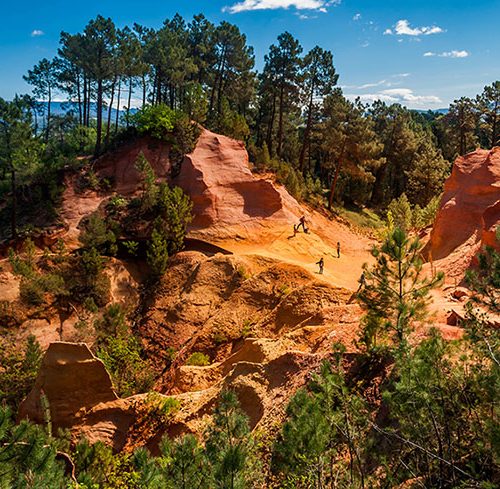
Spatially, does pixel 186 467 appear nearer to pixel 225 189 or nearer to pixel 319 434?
pixel 319 434

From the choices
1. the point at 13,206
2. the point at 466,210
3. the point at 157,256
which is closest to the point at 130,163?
the point at 13,206

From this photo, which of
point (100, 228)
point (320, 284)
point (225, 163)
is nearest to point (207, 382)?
point (320, 284)

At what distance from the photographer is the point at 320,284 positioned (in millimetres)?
16797

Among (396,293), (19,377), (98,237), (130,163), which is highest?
(130,163)

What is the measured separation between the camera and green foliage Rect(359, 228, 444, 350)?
25.5 ft

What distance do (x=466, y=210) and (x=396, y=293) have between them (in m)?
14.8

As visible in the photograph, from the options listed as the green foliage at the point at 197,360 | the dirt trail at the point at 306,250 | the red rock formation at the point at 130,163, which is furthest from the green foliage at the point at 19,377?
the red rock formation at the point at 130,163

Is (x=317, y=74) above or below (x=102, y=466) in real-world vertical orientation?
above

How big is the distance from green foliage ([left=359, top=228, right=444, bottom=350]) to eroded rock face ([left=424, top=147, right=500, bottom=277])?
10.7m

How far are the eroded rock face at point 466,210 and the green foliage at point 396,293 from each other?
35.2 feet

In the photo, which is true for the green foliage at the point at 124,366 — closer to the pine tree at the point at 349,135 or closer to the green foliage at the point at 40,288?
the green foliage at the point at 40,288

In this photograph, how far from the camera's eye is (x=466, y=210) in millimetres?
20469

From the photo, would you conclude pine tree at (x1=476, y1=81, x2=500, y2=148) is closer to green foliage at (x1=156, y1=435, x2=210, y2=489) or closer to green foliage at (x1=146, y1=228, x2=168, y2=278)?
green foliage at (x1=146, y1=228, x2=168, y2=278)

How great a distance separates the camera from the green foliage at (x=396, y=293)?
7.77m
